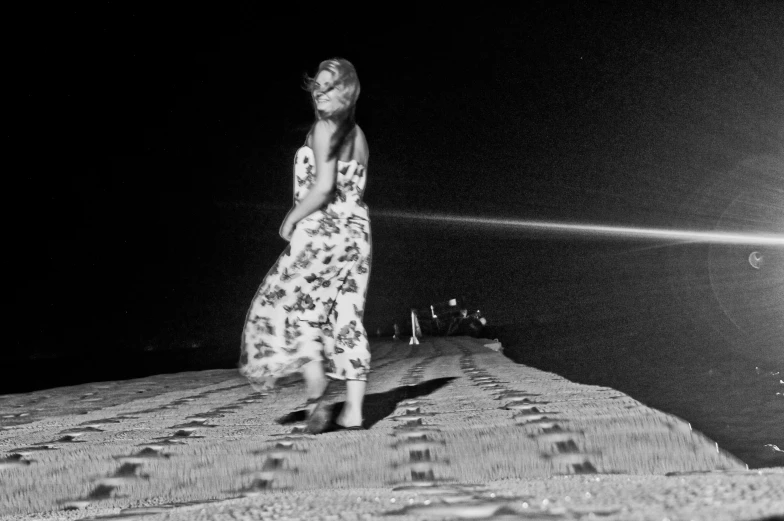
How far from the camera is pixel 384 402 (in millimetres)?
2693

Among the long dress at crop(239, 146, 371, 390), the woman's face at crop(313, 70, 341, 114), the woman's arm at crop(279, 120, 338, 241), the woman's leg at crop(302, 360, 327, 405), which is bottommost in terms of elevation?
the woman's leg at crop(302, 360, 327, 405)

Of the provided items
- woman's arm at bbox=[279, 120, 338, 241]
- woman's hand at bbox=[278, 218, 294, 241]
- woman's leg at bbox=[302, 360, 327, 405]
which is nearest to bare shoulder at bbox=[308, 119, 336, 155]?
woman's arm at bbox=[279, 120, 338, 241]

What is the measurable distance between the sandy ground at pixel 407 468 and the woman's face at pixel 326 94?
85cm

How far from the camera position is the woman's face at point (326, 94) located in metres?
2.09

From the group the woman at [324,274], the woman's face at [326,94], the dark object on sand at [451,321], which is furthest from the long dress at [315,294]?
the dark object on sand at [451,321]

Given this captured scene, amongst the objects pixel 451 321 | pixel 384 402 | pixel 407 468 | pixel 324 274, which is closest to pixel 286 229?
pixel 324 274

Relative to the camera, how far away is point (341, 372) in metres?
2.14

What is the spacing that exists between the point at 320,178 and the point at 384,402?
977 millimetres

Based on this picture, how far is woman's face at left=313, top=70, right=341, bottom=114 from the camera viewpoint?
2.09m

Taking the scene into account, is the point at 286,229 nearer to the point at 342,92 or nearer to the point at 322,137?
the point at 322,137

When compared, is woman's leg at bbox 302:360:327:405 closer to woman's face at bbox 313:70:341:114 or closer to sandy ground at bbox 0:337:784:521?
sandy ground at bbox 0:337:784:521

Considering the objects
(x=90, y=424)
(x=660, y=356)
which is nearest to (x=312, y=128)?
(x=90, y=424)

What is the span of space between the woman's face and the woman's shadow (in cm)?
85

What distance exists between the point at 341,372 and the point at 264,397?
1.35 meters
